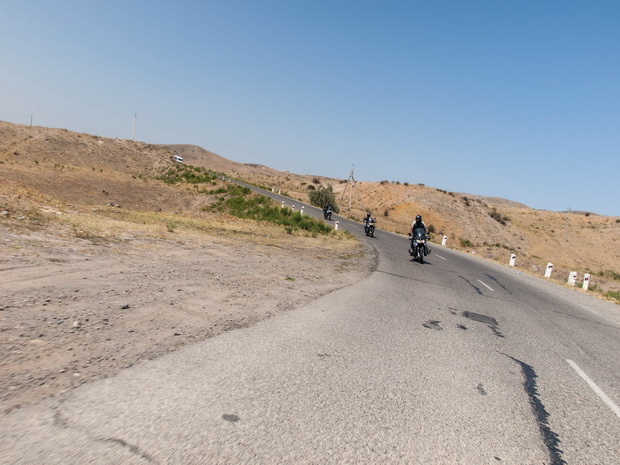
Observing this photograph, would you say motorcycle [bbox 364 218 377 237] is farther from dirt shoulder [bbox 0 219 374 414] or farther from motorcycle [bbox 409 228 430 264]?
dirt shoulder [bbox 0 219 374 414]

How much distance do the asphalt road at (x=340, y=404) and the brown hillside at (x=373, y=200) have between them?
27740 mm

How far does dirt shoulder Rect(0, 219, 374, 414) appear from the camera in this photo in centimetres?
412

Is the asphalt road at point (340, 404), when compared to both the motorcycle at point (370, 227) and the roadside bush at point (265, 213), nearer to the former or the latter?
the roadside bush at point (265, 213)

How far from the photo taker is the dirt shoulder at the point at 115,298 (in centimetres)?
412

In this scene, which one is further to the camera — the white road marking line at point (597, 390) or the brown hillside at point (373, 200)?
the brown hillside at point (373, 200)

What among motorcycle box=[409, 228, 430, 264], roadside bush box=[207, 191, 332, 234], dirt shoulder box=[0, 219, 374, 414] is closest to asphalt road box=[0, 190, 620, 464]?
dirt shoulder box=[0, 219, 374, 414]

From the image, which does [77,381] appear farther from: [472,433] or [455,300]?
[455,300]

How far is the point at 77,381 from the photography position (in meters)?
3.76

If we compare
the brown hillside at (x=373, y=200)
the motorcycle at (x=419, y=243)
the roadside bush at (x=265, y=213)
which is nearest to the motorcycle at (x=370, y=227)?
the roadside bush at (x=265, y=213)

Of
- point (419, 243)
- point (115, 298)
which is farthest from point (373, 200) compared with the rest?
point (115, 298)

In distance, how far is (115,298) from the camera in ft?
21.5

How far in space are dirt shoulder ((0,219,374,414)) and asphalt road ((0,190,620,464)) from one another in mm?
396

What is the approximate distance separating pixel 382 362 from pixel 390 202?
7496 centimetres

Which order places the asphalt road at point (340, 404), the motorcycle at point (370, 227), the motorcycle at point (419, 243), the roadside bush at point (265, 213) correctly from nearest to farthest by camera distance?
1. the asphalt road at point (340, 404)
2. the motorcycle at point (419, 243)
3. the roadside bush at point (265, 213)
4. the motorcycle at point (370, 227)
